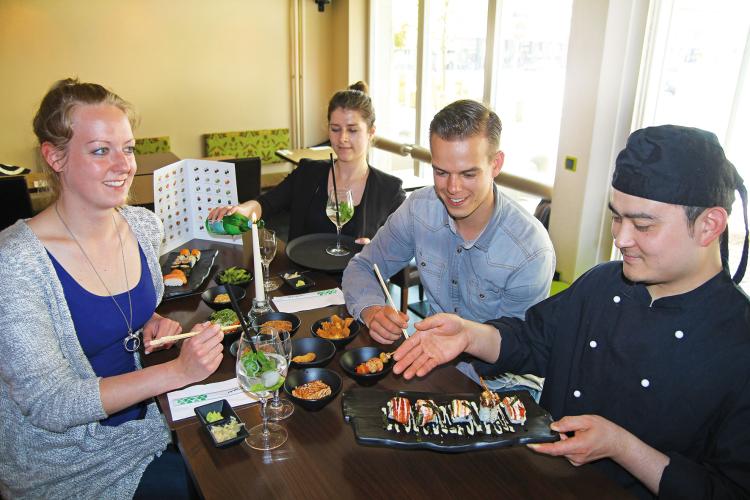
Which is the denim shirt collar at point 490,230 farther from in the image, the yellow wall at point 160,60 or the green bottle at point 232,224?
the yellow wall at point 160,60

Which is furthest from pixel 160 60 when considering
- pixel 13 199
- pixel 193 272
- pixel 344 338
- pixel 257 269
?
pixel 344 338

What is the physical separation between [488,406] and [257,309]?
0.85 metres

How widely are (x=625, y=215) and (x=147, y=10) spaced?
5.84m

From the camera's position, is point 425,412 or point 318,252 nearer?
point 425,412

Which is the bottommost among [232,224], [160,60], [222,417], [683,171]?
[222,417]

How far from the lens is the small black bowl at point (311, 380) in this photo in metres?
1.37

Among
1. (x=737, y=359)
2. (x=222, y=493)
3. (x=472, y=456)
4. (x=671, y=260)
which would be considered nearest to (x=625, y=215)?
(x=671, y=260)

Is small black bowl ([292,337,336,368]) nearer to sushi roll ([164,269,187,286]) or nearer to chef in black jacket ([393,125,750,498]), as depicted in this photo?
chef in black jacket ([393,125,750,498])

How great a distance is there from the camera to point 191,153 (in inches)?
253

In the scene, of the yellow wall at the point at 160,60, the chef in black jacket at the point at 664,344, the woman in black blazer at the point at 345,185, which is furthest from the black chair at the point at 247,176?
the chef in black jacket at the point at 664,344

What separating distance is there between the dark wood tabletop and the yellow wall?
539 centimetres

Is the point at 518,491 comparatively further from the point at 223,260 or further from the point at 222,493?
the point at 223,260

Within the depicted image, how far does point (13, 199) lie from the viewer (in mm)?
3689

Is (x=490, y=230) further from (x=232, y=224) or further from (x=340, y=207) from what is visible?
(x=232, y=224)
